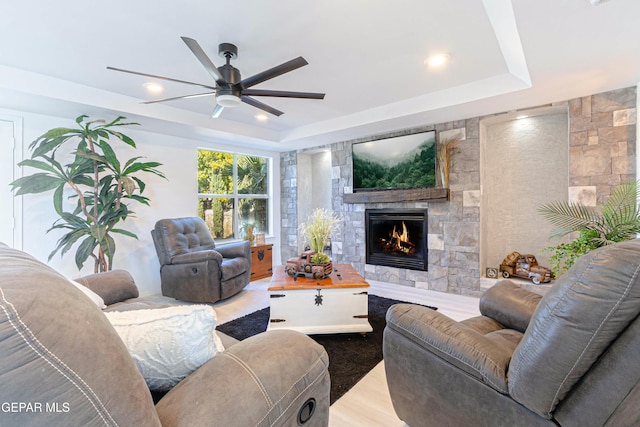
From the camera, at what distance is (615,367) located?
81cm

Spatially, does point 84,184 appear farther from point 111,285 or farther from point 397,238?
point 397,238

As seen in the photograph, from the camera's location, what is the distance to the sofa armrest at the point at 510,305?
1.65 meters

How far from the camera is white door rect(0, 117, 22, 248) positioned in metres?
3.00

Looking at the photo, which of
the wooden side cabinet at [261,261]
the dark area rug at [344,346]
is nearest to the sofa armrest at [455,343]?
the dark area rug at [344,346]

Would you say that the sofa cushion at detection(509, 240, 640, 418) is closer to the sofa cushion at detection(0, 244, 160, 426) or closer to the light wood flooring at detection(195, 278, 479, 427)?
the light wood flooring at detection(195, 278, 479, 427)

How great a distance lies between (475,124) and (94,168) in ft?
14.1

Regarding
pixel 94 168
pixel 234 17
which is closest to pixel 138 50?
pixel 234 17

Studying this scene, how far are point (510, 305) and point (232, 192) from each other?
434 centimetres

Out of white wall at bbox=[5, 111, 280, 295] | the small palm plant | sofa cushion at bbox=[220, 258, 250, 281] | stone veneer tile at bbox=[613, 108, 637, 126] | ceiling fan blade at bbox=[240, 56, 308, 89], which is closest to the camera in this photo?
ceiling fan blade at bbox=[240, 56, 308, 89]

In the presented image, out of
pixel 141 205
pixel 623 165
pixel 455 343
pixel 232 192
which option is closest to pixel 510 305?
pixel 455 343

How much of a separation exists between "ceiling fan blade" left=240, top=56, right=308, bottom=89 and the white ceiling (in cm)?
28

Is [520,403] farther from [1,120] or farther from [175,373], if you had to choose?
[1,120]

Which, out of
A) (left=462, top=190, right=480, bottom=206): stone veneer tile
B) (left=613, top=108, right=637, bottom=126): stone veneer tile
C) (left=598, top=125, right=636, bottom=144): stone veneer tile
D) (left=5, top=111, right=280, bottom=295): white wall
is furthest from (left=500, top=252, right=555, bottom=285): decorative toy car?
(left=5, top=111, right=280, bottom=295): white wall

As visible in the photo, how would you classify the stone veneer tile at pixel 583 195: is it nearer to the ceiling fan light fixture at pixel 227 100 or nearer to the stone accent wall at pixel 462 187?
the stone accent wall at pixel 462 187
